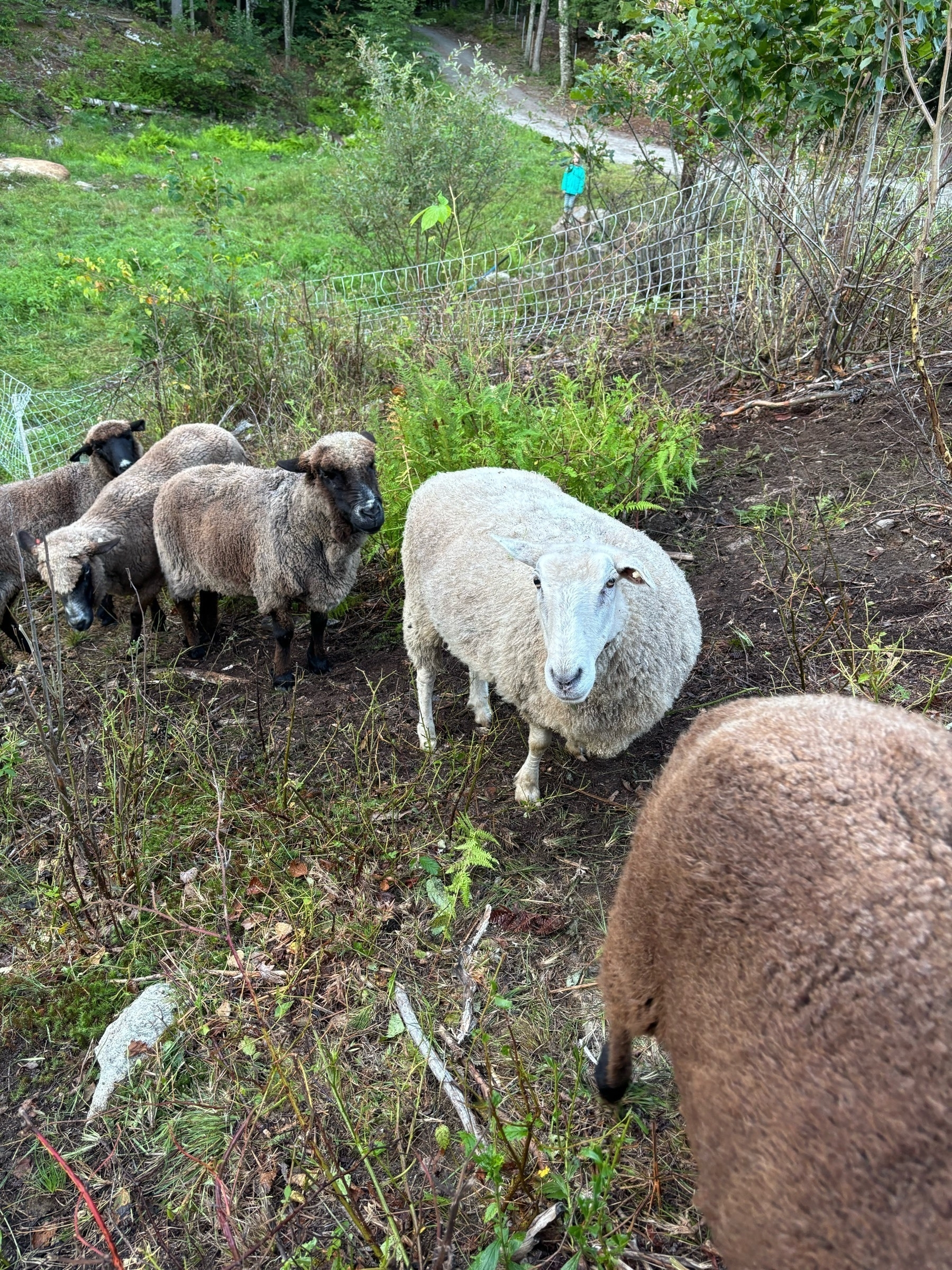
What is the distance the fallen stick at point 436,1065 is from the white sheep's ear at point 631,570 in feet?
5.29

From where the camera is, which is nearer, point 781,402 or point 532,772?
point 532,772

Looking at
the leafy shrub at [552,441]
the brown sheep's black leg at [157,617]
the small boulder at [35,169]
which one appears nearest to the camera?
the leafy shrub at [552,441]

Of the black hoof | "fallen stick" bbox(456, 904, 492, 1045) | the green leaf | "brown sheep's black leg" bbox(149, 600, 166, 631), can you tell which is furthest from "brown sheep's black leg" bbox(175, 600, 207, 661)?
the black hoof

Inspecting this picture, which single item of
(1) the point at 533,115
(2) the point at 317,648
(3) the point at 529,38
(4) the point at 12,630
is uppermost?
(3) the point at 529,38

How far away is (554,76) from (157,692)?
112 feet

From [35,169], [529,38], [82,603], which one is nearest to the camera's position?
[82,603]

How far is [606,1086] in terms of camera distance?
7.35ft

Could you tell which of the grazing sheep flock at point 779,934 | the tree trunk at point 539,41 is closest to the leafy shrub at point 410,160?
the grazing sheep flock at point 779,934

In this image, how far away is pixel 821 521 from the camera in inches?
170

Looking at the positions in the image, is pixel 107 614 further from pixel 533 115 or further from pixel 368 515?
pixel 533 115

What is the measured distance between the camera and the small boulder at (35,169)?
1518cm

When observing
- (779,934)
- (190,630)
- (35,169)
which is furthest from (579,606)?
(35,169)

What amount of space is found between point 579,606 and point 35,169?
17.8 m

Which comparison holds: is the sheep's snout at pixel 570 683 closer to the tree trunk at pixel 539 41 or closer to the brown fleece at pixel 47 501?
the brown fleece at pixel 47 501
